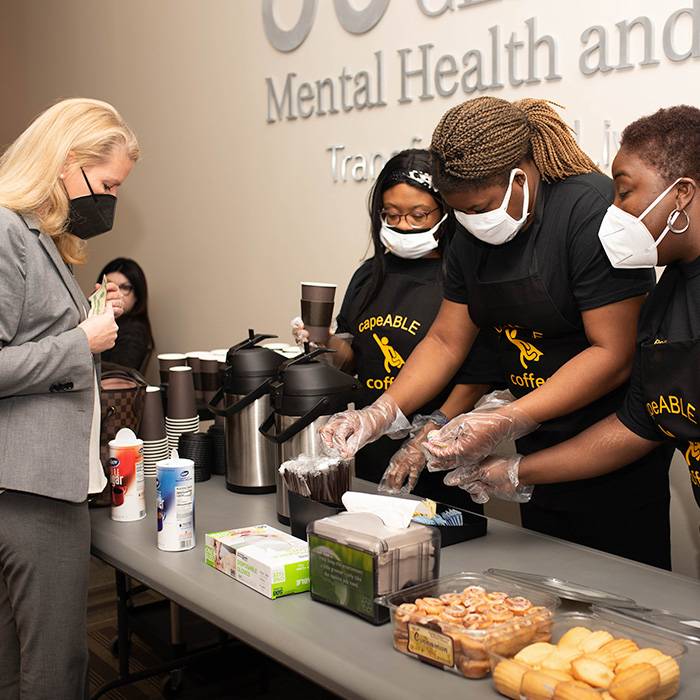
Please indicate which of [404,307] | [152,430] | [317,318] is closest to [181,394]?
[152,430]

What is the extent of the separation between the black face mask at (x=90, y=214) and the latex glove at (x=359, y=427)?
0.69 m

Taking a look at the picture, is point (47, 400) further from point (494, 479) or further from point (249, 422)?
point (494, 479)

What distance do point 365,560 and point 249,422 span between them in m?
0.83

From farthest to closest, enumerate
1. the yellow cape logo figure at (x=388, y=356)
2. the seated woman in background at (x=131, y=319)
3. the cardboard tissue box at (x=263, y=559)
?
the seated woman in background at (x=131, y=319) → the yellow cape logo figure at (x=388, y=356) → the cardboard tissue box at (x=263, y=559)

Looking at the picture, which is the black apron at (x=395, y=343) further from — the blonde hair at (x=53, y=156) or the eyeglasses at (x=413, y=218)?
the blonde hair at (x=53, y=156)

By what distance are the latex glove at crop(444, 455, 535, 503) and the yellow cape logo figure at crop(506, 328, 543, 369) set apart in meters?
0.27

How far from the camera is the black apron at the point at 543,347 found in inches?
68.6

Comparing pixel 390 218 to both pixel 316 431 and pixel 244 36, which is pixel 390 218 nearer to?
pixel 316 431

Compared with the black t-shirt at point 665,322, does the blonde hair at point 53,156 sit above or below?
above

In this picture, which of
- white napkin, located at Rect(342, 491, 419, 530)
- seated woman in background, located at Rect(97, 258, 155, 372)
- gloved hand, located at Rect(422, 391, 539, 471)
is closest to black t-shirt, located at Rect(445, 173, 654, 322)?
gloved hand, located at Rect(422, 391, 539, 471)

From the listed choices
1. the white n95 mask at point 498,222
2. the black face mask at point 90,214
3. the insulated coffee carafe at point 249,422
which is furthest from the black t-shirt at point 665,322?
the black face mask at point 90,214

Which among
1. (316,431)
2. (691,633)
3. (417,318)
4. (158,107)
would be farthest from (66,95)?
(691,633)

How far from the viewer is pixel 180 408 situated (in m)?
2.21

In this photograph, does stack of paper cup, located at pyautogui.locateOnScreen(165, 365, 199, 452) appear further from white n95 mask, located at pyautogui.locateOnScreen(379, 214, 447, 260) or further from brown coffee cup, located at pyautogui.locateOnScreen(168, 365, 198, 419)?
white n95 mask, located at pyautogui.locateOnScreen(379, 214, 447, 260)
